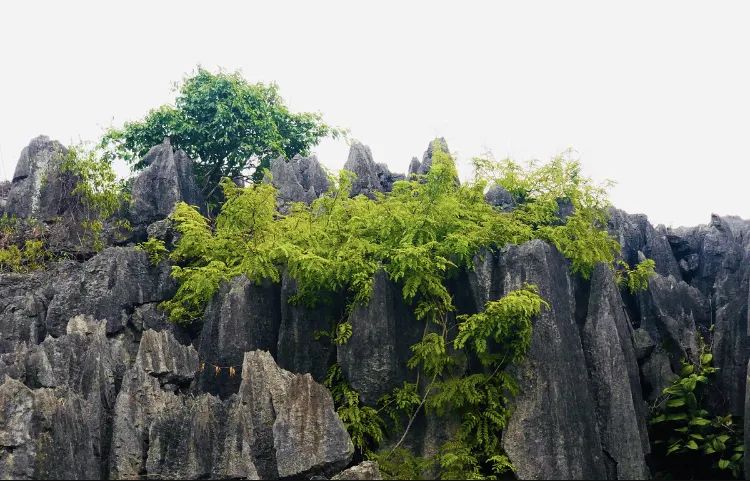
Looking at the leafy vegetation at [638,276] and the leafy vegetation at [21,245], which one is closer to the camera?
the leafy vegetation at [638,276]

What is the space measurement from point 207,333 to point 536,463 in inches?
239

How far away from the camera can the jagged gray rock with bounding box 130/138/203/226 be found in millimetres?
18109

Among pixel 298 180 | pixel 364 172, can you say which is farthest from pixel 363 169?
pixel 298 180

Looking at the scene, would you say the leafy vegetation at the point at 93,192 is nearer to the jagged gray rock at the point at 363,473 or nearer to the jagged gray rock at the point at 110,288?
the jagged gray rock at the point at 110,288

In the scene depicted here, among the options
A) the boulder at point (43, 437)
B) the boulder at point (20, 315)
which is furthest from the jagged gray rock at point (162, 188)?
the boulder at point (43, 437)

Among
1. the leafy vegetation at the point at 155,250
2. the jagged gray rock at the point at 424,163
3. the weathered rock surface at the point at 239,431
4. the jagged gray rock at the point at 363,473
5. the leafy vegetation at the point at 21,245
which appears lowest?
the jagged gray rock at the point at 363,473

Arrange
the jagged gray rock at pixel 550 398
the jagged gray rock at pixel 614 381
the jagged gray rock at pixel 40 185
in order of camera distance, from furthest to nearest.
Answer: the jagged gray rock at pixel 40 185
the jagged gray rock at pixel 614 381
the jagged gray rock at pixel 550 398

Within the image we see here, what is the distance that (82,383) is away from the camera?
488 inches

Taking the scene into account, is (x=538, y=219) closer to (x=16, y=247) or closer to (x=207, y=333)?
(x=207, y=333)

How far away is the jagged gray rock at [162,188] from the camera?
1811 cm

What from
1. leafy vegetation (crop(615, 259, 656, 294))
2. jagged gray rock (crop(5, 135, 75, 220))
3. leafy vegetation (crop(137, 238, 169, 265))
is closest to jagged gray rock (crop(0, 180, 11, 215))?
jagged gray rock (crop(5, 135, 75, 220))

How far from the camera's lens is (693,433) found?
44.8 feet

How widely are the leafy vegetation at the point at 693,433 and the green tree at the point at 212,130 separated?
1328 cm

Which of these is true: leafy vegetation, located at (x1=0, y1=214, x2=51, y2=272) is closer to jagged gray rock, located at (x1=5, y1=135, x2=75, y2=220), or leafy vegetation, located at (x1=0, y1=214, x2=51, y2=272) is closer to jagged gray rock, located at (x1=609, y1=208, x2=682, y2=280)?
jagged gray rock, located at (x1=5, y1=135, x2=75, y2=220)
